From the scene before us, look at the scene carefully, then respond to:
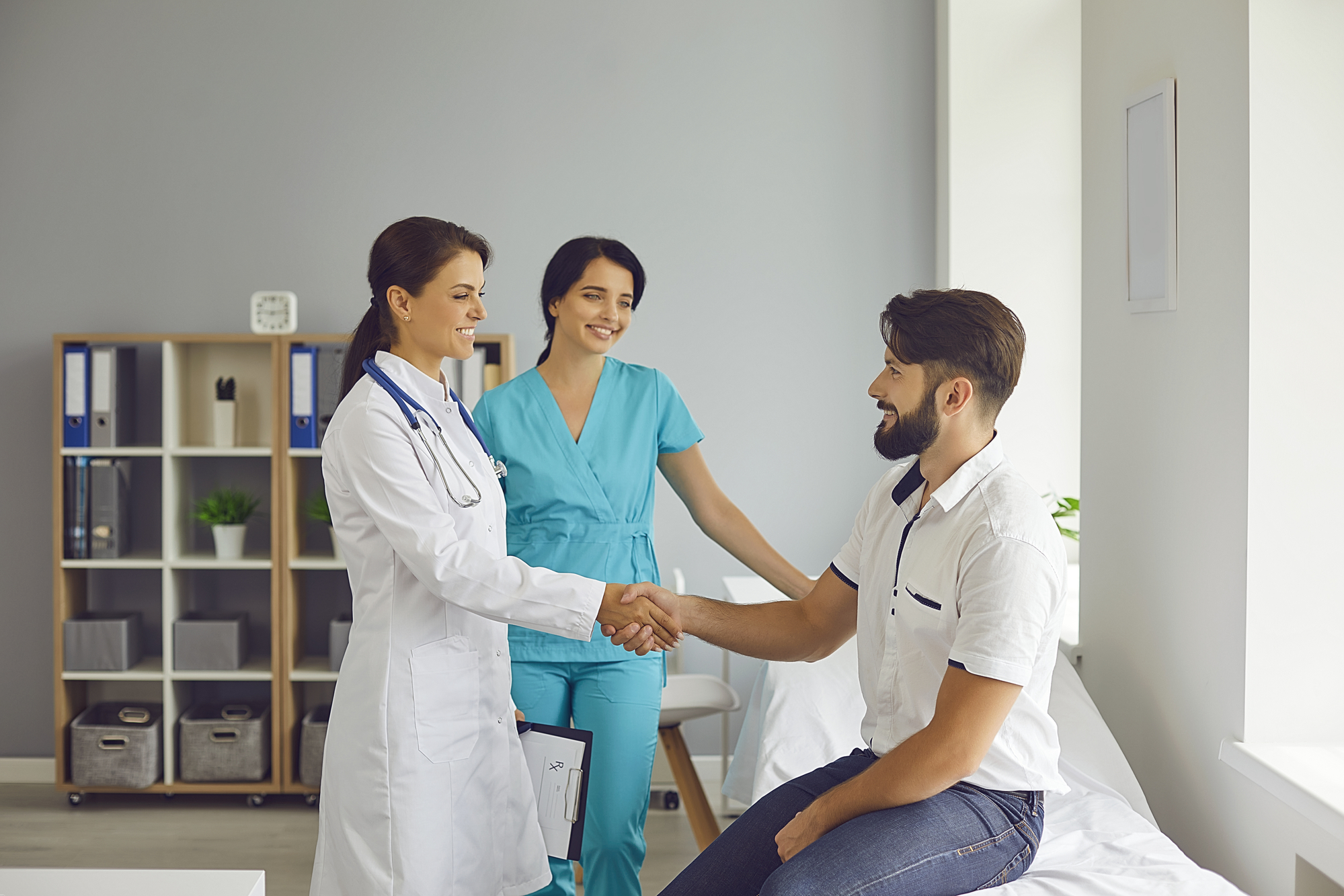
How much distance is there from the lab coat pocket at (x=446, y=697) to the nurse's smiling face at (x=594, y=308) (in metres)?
0.67

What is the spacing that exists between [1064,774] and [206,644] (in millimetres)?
2476

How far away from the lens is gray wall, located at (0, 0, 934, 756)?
131 inches

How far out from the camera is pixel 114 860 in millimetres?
2766

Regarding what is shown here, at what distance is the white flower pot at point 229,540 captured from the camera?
10.5 feet

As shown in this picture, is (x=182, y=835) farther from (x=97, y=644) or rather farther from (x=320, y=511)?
(x=320, y=511)

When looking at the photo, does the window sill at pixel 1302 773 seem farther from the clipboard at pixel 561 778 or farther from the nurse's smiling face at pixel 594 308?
→ the nurse's smiling face at pixel 594 308

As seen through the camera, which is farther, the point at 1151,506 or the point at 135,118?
the point at 135,118

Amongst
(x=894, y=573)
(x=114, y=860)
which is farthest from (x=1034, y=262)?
(x=114, y=860)

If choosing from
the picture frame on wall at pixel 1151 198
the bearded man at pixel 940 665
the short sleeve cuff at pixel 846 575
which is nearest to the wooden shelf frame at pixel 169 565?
the short sleeve cuff at pixel 846 575

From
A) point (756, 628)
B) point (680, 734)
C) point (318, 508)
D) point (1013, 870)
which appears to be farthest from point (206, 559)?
point (1013, 870)

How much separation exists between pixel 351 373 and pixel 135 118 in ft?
7.34

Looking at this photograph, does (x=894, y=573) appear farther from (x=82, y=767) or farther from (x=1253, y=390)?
(x=82, y=767)

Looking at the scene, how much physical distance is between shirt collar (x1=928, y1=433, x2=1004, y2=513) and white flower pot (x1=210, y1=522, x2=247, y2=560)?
2.44 metres

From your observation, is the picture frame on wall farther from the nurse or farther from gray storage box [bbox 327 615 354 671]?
gray storage box [bbox 327 615 354 671]
